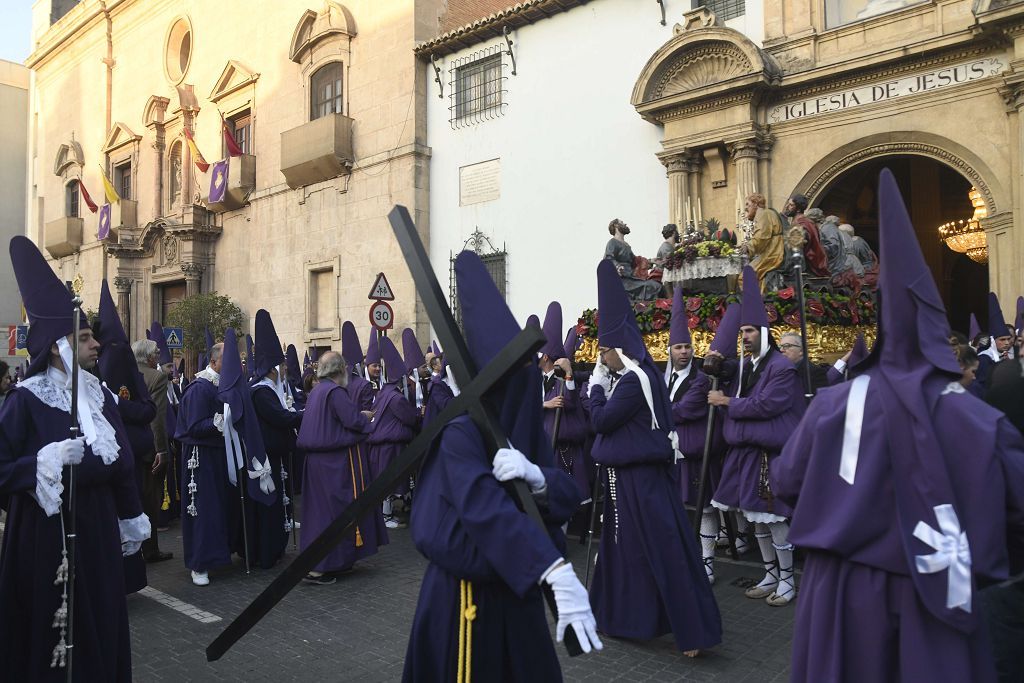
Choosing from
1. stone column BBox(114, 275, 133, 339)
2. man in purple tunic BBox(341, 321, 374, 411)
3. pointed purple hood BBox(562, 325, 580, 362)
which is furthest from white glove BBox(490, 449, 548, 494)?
stone column BBox(114, 275, 133, 339)

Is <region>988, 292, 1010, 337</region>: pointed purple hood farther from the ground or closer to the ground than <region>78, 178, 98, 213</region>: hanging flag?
closer to the ground

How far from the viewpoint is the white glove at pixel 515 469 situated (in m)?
2.52

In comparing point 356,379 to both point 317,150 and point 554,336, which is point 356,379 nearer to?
point 554,336

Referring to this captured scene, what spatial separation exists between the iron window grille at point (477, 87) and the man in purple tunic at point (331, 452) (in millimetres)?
12417

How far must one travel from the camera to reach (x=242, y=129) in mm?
25141

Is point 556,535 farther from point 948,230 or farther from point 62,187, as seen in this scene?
point 62,187

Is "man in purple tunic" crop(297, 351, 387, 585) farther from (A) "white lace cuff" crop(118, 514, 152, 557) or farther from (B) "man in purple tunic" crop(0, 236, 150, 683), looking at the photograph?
(B) "man in purple tunic" crop(0, 236, 150, 683)

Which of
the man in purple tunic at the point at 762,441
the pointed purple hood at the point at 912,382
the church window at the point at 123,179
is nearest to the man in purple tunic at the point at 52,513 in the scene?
the pointed purple hood at the point at 912,382

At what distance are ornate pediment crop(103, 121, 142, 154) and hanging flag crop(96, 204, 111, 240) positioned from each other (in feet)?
7.68

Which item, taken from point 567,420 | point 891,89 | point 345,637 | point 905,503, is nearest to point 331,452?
point 345,637

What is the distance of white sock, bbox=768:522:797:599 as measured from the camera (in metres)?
6.01

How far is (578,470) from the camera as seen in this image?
852cm

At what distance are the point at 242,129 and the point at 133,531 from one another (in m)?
23.2

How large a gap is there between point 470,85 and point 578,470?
13.0m
